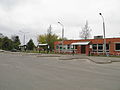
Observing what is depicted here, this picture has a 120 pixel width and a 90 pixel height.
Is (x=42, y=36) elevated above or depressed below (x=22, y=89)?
above

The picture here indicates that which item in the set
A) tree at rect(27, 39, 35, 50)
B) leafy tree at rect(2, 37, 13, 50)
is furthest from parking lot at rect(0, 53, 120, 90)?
tree at rect(27, 39, 35, 50)

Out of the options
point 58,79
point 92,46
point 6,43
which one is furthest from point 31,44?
point 58,79

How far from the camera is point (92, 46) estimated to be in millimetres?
41250

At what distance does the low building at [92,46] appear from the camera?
122ft

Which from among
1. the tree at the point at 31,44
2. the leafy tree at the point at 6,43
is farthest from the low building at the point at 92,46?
the tree at the point at 31,44

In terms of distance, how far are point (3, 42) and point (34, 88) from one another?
93412mm

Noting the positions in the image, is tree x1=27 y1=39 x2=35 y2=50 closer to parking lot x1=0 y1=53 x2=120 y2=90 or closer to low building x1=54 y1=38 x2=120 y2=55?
low building x1=54 y1=38 x2=120 y2=55

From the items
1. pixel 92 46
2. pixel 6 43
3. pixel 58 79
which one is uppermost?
pixel 6 43

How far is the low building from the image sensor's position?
37159 millimetres

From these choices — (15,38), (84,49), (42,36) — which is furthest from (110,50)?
(15,38)

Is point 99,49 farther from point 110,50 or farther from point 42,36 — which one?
point 42,36

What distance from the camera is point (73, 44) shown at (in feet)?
142

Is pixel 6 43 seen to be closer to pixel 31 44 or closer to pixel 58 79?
pixel 31 44

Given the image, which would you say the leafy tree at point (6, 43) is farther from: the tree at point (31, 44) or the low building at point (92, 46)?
the low building at point (92, 46)
